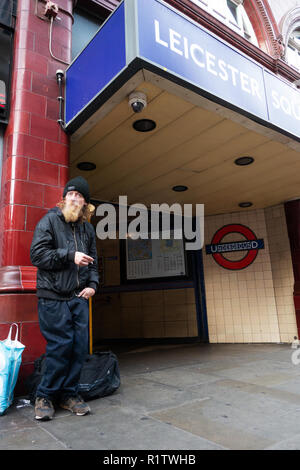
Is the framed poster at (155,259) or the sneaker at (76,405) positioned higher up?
the framed poster at (155,259)

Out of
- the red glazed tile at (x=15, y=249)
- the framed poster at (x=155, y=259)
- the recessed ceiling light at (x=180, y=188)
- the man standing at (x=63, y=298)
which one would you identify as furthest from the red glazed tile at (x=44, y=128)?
the framed poster at (x=155, y=259)

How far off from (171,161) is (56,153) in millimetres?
1792

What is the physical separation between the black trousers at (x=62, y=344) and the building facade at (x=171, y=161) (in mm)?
723

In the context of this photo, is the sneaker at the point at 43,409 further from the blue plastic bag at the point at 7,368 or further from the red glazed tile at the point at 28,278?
the red glazed tile at the point at 28,278

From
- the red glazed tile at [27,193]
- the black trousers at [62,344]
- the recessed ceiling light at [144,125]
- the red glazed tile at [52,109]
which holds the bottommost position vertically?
the black trousers at [62,344]

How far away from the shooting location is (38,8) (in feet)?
13.0

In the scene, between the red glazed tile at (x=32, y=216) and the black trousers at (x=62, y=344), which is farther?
the red glazed tile at (x=32, y=216)

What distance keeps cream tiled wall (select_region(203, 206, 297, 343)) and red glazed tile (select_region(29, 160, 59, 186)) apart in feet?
15.2

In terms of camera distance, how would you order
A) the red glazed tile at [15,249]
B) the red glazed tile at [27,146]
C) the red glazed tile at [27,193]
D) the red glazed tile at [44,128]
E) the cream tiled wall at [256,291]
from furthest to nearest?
the cream tiled wall at [256,291]
the red glazed tile at [44,128]
the red glazed tile at [27,146]
the red glazed tile at [27,193]
the red glazed tile at [15,249]

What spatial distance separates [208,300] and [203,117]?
15.1ft

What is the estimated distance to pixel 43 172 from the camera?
3523 millimetres

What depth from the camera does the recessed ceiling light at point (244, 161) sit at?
473 cm
